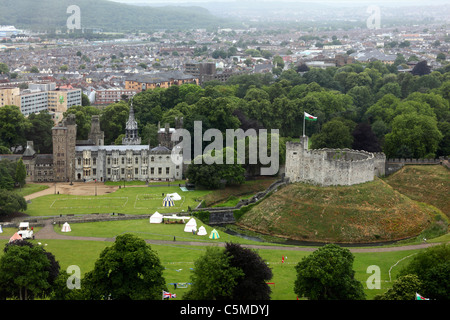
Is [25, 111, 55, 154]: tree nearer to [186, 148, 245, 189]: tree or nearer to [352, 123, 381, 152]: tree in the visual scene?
[186, 148, 245, 189]: tree

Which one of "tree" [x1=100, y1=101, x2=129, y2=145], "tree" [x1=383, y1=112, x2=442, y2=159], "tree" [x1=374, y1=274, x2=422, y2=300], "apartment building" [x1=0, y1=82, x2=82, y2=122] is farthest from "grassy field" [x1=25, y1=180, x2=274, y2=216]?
"apartment building" [x1=0, y1=82, x2=82, y2=122]

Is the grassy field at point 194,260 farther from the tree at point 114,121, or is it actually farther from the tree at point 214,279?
the tree at point 114,121

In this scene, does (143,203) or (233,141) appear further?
(233,141)

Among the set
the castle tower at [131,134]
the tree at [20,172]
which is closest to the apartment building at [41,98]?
the castle tower at [131,134]

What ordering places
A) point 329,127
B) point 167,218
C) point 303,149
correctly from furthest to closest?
point 329,127 < point 303,149 < point 167,218
